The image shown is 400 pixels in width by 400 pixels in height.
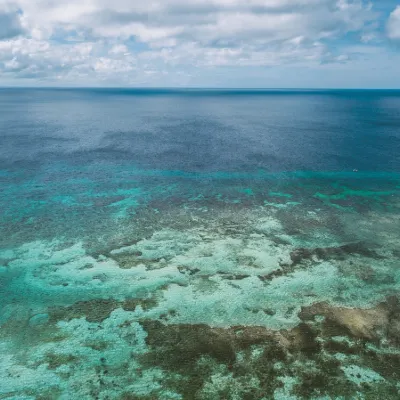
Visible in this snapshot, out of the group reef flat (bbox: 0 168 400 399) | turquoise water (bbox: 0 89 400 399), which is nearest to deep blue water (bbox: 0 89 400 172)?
turquoise water (bbox: 0 89 400 399)

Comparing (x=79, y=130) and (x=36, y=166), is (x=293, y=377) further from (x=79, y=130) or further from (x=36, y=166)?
(x=79, y=130)

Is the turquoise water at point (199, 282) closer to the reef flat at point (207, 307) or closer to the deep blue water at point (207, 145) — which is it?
the reef flat at point (207, 307)

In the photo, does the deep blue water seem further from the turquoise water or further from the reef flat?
the reef flat

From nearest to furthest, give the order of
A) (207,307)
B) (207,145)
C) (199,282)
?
1. (207,307)
2. (199,282)
3. (207,145)

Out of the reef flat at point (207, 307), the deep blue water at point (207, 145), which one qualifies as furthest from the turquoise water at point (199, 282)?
the deep blue water at point (207, 145)

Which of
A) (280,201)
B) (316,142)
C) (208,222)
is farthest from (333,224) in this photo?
(316,142)

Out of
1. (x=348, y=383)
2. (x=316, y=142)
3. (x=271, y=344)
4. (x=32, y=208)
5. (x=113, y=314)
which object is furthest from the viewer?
(x=316, y=142)

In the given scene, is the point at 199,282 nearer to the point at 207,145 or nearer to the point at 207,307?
the point at 207,307

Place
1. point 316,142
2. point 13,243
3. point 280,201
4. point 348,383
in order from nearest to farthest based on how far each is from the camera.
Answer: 1. point 348,383
2. point 13,243
3. point 280,201
4. point 316,142

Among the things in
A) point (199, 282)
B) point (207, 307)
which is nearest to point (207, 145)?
point (199, 282)
